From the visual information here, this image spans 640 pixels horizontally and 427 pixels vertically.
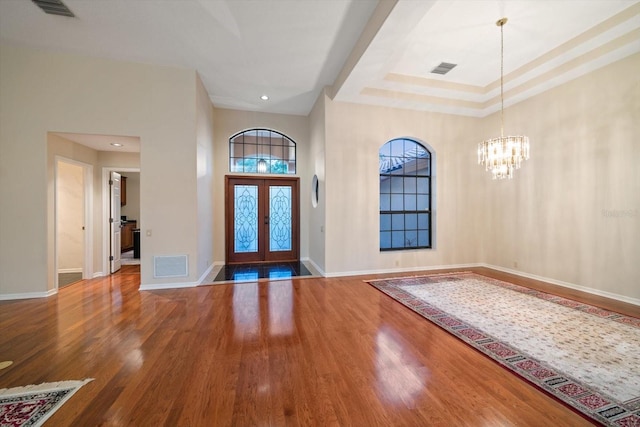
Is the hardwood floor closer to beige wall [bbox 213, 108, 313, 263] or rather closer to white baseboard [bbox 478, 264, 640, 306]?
white baseboard [bbox 478, 264, 640, 306]

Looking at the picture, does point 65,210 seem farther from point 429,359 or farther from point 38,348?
point 429,359

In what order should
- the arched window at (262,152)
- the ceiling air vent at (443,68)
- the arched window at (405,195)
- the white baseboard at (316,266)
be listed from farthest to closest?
the arched window at (262,152) → the arched window at (405,195) → the white baseboard at (316,266) → the ceiling air vent at (443,68)

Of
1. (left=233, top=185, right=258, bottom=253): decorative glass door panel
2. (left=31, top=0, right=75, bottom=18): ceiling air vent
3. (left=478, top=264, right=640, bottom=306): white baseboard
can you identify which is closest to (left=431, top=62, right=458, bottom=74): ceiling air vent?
(left=478, top=264, right=640, bottom=306): white baseboard

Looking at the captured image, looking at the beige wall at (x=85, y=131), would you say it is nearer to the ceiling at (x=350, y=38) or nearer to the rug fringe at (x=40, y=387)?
the ceiling at (x=350, y=38)

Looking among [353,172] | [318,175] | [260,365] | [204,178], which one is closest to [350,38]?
[353,172]

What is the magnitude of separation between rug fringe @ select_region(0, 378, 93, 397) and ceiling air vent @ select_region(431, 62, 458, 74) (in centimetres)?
604

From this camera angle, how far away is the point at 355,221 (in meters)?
5.06

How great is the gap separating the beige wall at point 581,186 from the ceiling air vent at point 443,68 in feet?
6.25

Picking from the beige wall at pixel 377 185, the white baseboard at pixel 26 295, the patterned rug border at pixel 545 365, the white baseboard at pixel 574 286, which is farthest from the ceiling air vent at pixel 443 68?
the white baseboard at pixel 26 295

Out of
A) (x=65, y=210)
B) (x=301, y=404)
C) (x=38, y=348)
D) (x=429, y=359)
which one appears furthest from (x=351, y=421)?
(x=65, y=210)

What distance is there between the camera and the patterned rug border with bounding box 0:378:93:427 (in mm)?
1560

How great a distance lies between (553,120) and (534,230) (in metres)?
2.06

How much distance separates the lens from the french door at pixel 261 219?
20.2 feet

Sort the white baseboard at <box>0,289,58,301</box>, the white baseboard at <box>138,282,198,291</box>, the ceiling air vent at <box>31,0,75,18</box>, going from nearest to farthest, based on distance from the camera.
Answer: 1. the ceiling air vent at <box>31,0,75,18</box>
2. the white baseboard at <box>0,289,58,301</box>
3. the white baseboard at <box>138,282,198,291</box>
